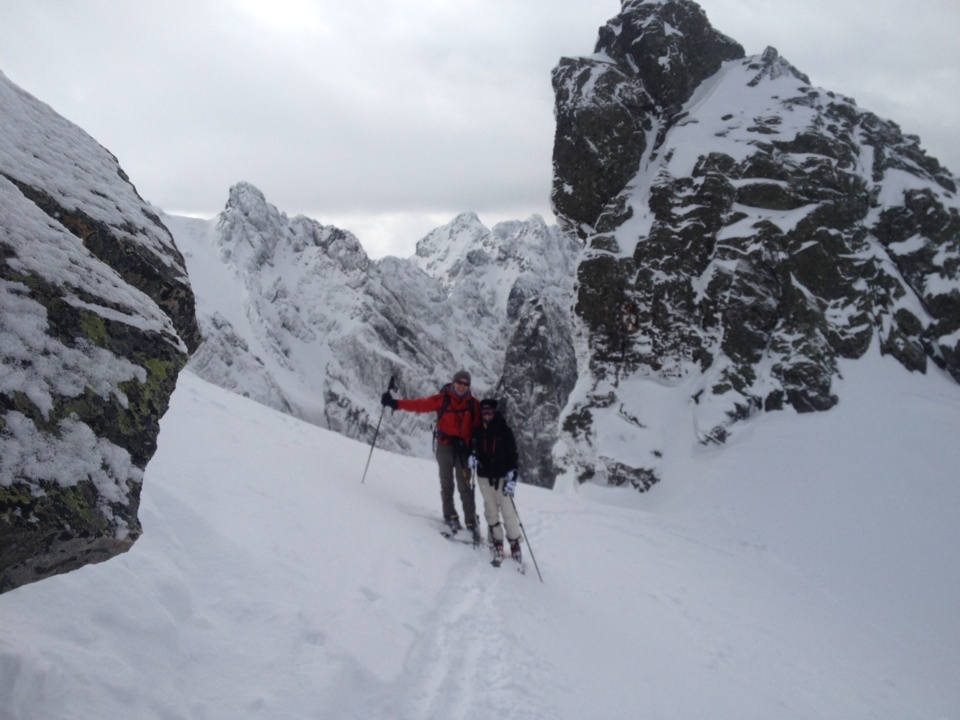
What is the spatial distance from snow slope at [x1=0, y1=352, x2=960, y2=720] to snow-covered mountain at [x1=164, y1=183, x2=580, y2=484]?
314 feet

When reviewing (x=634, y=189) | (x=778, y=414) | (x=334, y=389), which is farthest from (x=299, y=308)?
(x=778, y=414)

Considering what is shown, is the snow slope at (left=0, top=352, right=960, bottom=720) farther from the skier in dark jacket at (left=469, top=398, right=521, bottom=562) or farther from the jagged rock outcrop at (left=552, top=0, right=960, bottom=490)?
the jagged rock outcrop at (left=552, top=0, right=960, bottom=490)

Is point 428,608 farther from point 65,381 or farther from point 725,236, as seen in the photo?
point 725,236

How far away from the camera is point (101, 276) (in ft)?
10.4

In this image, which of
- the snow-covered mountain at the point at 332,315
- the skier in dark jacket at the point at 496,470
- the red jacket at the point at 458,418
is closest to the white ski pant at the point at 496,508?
the skier in dark jacket at the point at 496,470

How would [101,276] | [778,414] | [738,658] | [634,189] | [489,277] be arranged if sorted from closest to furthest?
1. [101,276]
2. [738,658]
3. [778,414]
4. [634,189]
5. [489,277]

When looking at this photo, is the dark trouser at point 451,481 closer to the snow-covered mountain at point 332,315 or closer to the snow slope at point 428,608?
the snow slope at point 428,608

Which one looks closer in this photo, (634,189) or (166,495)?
(166,495)

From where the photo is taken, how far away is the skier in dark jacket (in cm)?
846

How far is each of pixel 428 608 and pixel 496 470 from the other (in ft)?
9.18

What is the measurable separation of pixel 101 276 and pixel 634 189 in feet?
95.7

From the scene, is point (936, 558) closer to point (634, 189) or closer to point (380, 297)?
point (634, 189)

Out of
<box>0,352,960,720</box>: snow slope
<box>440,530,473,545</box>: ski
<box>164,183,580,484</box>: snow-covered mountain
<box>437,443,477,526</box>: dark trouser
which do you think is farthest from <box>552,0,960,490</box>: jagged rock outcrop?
<box>164,183,580,484</box>: snow-covered mountain

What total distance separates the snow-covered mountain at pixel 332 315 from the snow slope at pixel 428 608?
95.7m
